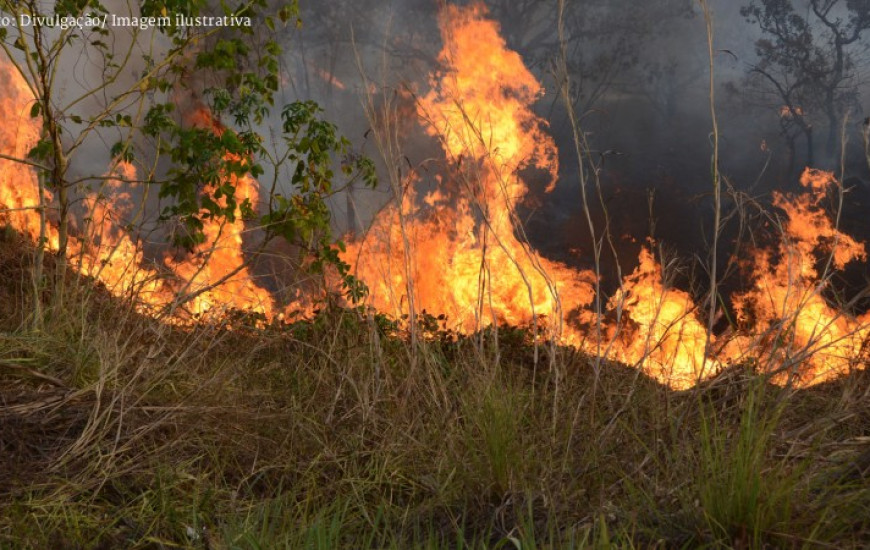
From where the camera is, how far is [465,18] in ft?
37.3

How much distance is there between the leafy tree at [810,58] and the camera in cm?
1163

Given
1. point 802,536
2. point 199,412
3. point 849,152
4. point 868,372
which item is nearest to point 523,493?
point 802,536

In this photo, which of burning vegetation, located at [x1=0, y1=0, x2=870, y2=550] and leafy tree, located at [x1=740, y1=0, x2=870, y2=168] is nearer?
burning vegetation, located at [x1=0, y1=0, x2=870, y2=550]

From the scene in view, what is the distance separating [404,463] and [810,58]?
33.7 feet

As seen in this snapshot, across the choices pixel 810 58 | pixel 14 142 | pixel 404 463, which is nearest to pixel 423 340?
pixel 404 463

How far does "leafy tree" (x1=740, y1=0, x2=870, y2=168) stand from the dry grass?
844 centimetres

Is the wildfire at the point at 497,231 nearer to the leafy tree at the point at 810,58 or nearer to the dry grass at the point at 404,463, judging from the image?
the leafy tree at the point at 810,58

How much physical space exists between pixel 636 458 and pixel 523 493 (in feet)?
1.69

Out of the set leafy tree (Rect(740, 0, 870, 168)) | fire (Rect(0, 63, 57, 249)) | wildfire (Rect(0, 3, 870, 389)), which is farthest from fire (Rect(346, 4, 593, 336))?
fire (Rect(0, 63, 57, 249))

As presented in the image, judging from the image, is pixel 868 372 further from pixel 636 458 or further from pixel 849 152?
pixel 849 152

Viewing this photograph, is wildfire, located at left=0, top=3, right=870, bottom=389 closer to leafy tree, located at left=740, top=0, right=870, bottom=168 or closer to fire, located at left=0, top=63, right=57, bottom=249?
fire, located at left=0, top=63, right=57, bottom=249

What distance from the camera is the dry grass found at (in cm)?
230

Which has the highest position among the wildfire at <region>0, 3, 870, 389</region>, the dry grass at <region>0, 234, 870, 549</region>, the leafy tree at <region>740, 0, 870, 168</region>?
the leafy tree at <region>740, 0, 870, 168</region>

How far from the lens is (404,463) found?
3.40 m
